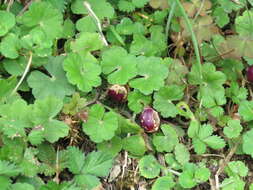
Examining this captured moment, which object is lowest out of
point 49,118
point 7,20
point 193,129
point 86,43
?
point 193,129

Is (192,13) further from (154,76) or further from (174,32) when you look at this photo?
(154,76)

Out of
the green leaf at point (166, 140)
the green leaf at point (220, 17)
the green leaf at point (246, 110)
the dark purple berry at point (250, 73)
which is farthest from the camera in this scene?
the green leaf at point (220, 17)

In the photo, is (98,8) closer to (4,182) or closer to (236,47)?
(236,47)

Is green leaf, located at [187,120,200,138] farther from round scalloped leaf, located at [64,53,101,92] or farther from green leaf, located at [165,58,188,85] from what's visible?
round scalloped leaf, located at [64,53,101,92]

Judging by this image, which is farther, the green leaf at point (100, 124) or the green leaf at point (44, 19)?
the green leaf at point (44, 19)

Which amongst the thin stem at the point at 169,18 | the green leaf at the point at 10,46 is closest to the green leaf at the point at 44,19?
the green leaf at the point at 10,46

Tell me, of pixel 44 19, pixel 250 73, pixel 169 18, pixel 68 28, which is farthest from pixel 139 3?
pixel 250 73

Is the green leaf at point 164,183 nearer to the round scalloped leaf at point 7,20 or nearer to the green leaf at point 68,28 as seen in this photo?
the green leaf at point 68,28
